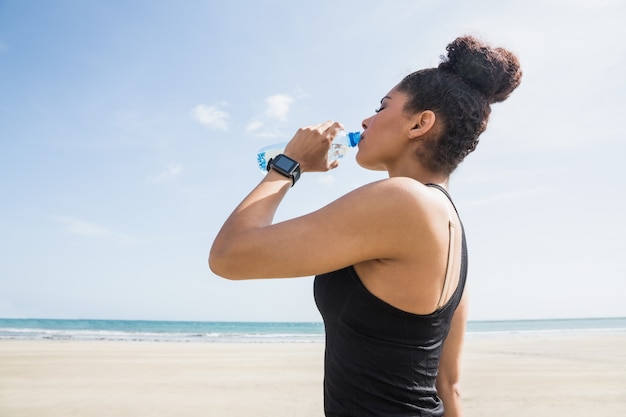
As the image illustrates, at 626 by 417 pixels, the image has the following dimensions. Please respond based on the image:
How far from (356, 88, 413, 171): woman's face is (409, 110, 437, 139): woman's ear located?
0.02 metres

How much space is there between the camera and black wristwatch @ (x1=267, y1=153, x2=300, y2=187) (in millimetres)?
1651

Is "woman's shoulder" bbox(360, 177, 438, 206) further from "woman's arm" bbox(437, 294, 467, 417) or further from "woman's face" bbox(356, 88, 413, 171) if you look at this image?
"woman's arm" bbox(437, 294, 467, 417)

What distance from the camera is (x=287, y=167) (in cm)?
166

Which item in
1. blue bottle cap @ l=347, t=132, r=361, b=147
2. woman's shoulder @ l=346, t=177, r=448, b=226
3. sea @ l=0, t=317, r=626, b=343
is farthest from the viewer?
sea @ l=0, t=317, r=626, b=343

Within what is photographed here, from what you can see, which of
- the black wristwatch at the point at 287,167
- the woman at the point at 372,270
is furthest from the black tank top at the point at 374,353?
the black wristwatch at the point at 287,167

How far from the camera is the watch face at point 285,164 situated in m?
1.66

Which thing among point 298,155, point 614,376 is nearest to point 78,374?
point 298,155

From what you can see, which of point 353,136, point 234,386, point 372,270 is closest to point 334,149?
point 353,136

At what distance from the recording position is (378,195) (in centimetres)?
132

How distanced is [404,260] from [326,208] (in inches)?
9.9

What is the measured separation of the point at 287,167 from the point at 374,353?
2.15 ft

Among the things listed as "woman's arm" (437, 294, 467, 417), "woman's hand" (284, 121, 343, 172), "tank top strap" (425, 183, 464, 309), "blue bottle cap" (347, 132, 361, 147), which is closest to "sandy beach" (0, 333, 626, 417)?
"woman's arm" (437, 294, 467, 417)

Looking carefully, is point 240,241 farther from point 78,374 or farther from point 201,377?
point 78,374

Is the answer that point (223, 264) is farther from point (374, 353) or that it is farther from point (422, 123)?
point (422, 123)
